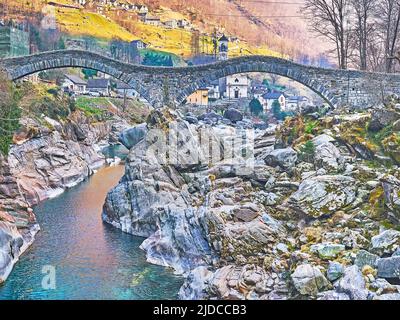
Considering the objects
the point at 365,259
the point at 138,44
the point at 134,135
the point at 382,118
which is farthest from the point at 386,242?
the point at 138,44

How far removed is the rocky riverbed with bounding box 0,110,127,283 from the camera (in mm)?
33812

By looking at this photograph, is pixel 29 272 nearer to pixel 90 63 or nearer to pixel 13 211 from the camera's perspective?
pixel 13 211

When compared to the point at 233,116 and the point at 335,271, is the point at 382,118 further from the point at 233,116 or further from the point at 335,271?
the point at 233,116

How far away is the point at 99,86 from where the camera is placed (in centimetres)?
11631

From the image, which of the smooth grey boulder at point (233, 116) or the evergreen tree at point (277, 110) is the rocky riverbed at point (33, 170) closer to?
the smooth grey boulder at point (233, 116)

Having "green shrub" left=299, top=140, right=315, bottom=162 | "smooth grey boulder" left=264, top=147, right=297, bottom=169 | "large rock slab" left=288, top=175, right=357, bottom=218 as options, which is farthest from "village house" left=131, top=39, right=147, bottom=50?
"large rock slab" left=288, top=175, right=357, bottom=218

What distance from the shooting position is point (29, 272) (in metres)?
30.3

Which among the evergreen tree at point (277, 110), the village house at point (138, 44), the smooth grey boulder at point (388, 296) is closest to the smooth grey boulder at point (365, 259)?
the smooth grey boulder at point (388, 296)

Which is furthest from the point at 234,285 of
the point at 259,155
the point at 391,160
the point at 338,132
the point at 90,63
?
the point at 90,63

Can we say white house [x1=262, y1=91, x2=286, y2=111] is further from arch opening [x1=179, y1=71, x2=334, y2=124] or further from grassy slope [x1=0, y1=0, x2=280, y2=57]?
grassy slope [x1=0, y1=0, x2=280, y2=57]

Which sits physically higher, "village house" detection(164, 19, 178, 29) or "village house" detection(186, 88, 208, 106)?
"village house" detection(164, 19, 178, 29)

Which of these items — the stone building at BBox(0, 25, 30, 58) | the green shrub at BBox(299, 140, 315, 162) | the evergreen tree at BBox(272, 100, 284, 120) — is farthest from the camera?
the evergreen tree at BBox(272, 100, 284, 120)

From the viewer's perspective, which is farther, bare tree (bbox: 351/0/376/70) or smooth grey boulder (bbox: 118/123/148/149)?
bare tree (bbox: 351/0/376/70)

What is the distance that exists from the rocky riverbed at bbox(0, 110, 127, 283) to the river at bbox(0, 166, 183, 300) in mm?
1168
